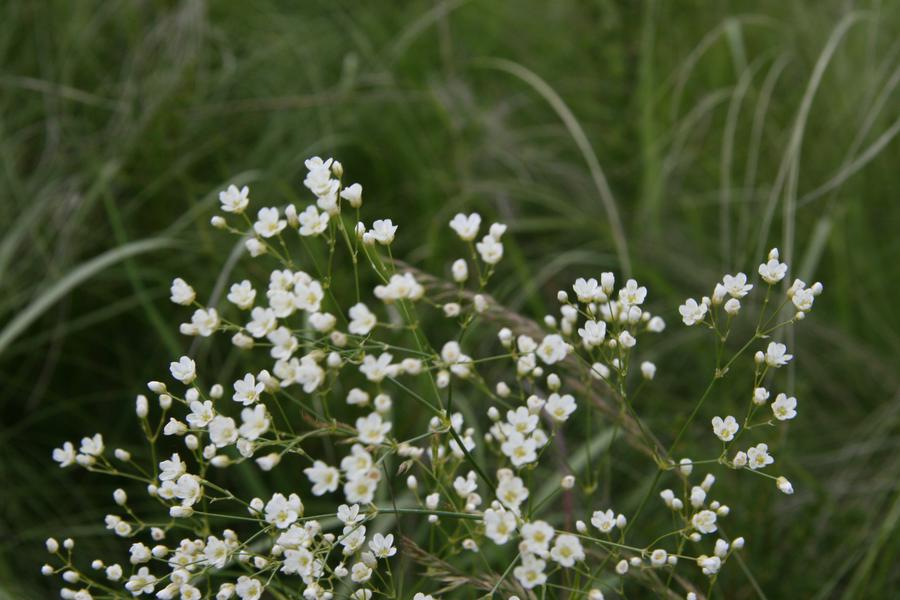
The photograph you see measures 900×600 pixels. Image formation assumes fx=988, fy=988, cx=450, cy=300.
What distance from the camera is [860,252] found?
289cm

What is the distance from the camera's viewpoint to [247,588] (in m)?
1.14

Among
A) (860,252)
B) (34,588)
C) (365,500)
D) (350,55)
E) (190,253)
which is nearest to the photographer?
(365,500)

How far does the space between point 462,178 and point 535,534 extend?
Result: 2.00 meters

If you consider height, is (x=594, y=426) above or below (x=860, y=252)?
below

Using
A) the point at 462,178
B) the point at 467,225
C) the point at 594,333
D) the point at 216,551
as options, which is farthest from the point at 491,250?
the point at 462,178

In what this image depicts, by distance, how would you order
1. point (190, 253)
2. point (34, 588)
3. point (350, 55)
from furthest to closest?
point (350, 55), point (190, 253), point (34, 588)

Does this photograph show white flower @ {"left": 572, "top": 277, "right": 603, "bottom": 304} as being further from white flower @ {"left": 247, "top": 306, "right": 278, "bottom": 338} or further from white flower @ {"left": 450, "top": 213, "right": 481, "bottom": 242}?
white flower @ {"left": 247, "top": 306, "right": 278, "bottom": 338}

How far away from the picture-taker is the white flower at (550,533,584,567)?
1.01 metres

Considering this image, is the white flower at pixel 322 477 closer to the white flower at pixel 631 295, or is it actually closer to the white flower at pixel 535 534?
the white flower at pixel 535 534

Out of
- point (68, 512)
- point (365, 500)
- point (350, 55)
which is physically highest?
point (350, 55)

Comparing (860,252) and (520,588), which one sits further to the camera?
(860,252)

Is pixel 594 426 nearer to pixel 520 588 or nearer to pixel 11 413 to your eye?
pixel 520 588

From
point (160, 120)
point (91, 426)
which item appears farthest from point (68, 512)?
point (160, 120)

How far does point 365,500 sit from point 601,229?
1763mm
